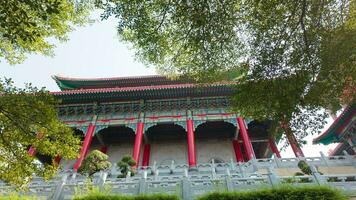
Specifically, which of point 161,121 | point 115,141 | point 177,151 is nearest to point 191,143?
point 161,121

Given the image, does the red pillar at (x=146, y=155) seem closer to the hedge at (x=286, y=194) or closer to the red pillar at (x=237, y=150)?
the red pillar at (x=237, y=150)

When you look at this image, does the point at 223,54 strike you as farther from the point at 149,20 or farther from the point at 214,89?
the point at 214,89

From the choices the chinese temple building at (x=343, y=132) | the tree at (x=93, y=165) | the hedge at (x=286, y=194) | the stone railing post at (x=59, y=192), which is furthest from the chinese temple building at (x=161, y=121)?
the hedge at (x=286, y=194)

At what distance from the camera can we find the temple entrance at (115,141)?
18.1m

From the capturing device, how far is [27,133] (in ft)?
18.3

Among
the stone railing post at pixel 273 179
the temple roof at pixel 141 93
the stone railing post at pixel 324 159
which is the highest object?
the temple roof at pixel 141 93

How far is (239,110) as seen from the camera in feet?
22.2

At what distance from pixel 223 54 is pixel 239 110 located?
155 cm

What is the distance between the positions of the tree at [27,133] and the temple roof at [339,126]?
12.1 metres

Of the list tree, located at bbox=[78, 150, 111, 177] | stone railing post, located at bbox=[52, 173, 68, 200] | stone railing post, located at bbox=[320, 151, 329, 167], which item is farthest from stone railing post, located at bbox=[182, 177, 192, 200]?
stone railing post, located at bbox=[320, 151, 329, 167]

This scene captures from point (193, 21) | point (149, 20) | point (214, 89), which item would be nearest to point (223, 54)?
point (193, 21)

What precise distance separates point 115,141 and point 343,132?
13788 millimetres

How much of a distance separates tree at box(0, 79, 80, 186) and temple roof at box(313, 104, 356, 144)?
39.6 ft

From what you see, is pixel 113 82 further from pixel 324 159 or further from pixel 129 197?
pixel 129 197
